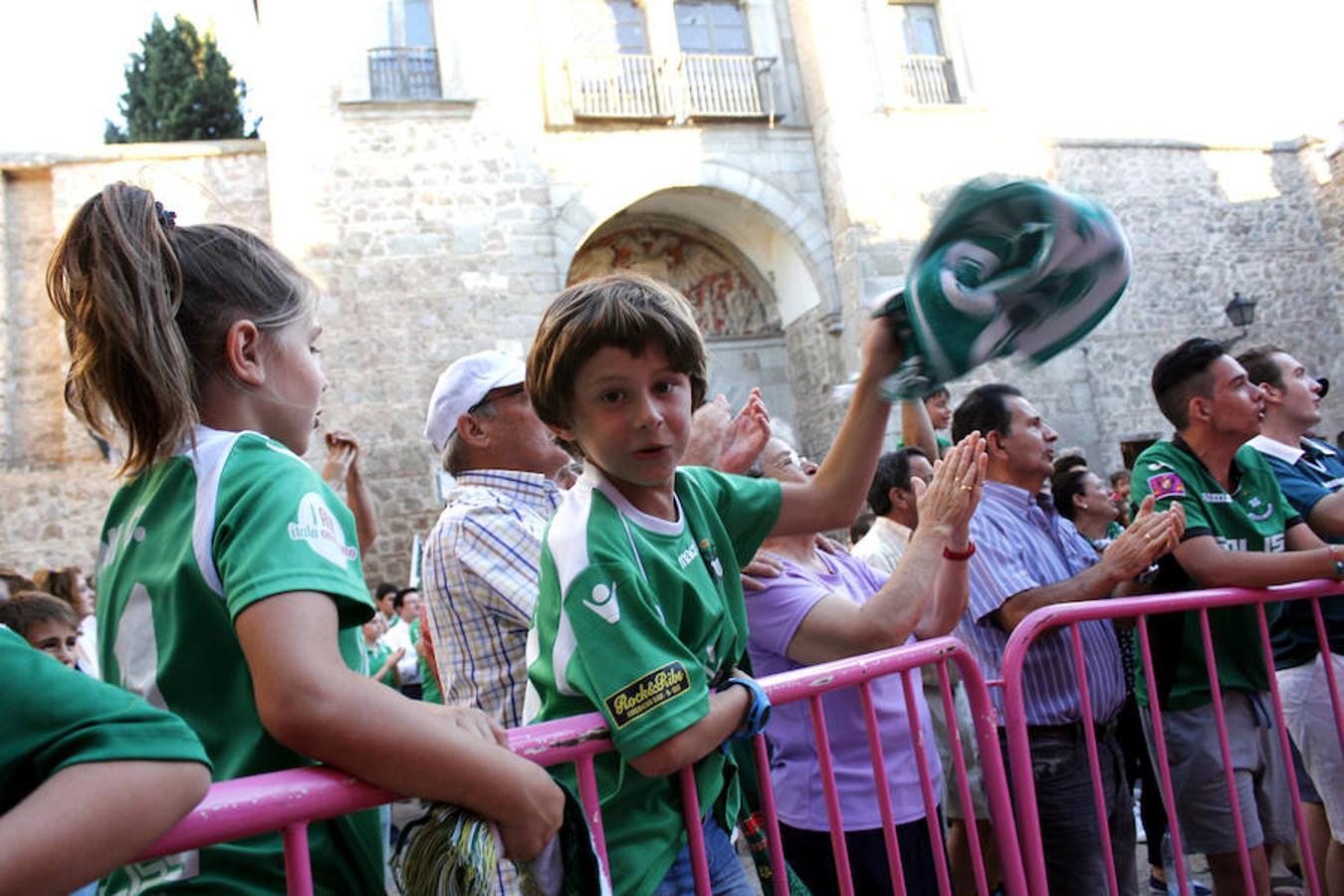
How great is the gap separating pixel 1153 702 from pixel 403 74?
12209mm

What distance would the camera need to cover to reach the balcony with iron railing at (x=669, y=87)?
42.2 feet

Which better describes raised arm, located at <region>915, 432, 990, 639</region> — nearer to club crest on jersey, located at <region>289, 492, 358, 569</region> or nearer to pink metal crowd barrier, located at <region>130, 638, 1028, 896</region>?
pink metal crowd barrier, located at <region>130, 638, 1028, 896</region>

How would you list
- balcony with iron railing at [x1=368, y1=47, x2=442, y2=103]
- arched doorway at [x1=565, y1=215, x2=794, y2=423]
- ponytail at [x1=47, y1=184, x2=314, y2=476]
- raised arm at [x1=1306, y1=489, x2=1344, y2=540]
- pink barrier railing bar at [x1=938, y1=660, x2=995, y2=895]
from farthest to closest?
arched doorway at [x1=565, y1=215, x2=794, y2=423]
balcony with iron railing at [x1=368, y1=47, x2=442, y2=103]
raised arm at [x1=1306, y1=489, x2=1344, y2=540]
pink barrier railing bar at [x1=938, y1=660, x2=995, y2=895]
ponytail at [x1=47, y1=184, x2=314, y2=476]

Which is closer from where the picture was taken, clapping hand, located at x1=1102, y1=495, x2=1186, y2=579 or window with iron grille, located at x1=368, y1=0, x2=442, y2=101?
clapping hand, located at x1=1102, y1=495, x2=1186, y2=579

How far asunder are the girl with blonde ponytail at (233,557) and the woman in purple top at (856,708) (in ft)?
4.01

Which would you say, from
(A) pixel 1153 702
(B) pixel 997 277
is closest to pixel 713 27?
(A) pixel 1153 702

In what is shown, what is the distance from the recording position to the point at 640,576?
1426 mm

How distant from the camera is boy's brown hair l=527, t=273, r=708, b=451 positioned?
1569mm

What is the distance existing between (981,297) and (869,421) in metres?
0.31

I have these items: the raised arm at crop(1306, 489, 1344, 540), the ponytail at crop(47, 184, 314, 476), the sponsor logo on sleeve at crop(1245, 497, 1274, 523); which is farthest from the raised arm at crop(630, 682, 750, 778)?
the raised arm at crop(1306, 489, 1344, 540)

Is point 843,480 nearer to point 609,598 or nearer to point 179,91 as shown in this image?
point 609,598

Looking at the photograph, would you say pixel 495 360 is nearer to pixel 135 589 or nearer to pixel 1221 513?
pixel 135 589

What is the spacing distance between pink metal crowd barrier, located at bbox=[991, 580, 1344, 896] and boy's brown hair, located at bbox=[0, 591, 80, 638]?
347 cm

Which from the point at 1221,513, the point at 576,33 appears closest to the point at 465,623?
the point at 1221,513
